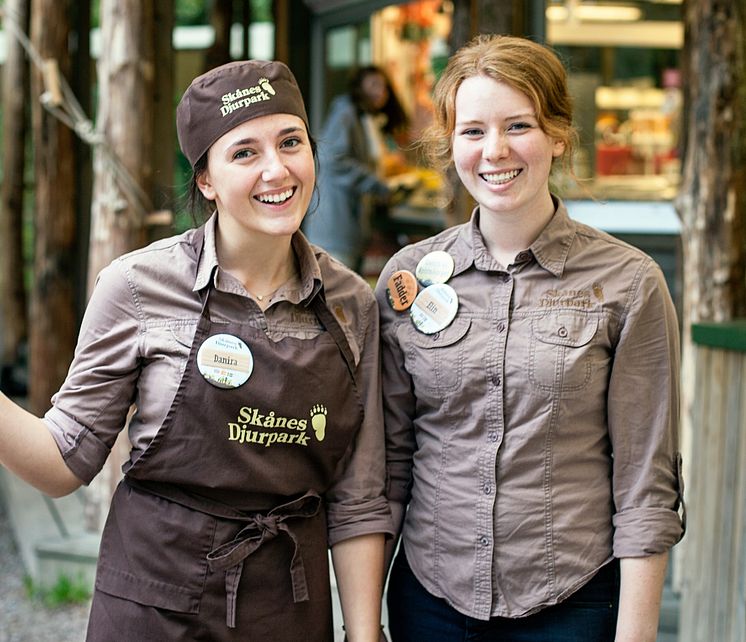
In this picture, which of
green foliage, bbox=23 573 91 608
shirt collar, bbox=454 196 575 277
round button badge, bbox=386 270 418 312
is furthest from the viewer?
green foliage, bbox=23 573 91 608

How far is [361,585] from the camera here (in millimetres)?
2213

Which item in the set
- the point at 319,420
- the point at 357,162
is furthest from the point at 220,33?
the point at 319,420

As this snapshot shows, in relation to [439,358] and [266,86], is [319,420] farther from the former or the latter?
[266,86]

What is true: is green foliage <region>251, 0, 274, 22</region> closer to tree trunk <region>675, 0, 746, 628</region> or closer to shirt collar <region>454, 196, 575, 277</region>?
tree trunk <region>675, 0, 746, 628</region>

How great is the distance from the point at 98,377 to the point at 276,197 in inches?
17.6

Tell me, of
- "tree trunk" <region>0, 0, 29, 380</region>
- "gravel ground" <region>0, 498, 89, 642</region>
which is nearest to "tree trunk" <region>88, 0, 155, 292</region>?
"gravel ground" <region>0, 498, 89, 642</region>

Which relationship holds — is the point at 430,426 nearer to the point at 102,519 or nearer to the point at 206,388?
the point at 206,388

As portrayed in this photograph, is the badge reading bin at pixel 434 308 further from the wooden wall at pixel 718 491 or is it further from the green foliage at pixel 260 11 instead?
the green foliage at pixel 260 11

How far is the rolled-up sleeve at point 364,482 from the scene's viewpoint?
87.0 inches

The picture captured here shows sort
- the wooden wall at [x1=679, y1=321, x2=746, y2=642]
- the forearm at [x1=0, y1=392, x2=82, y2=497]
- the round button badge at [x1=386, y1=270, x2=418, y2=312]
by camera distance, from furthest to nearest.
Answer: the wooden wall at [x1=679, y1=321, x2=746, y2=642]
the round button badge at [x1=386, y1=270, x2=418, y2=312]
the forearm at [x1=0, y1=392, x2=82, y2=497]

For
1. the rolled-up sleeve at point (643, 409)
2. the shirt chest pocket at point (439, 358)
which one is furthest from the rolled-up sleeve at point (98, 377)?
the rolled-up sleeve at point (643, 409)

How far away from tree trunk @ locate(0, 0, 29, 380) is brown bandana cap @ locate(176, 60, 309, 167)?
21.0 feet

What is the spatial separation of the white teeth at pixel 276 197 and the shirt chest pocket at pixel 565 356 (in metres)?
0.51

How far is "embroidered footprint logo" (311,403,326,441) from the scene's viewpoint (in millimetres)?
2094
